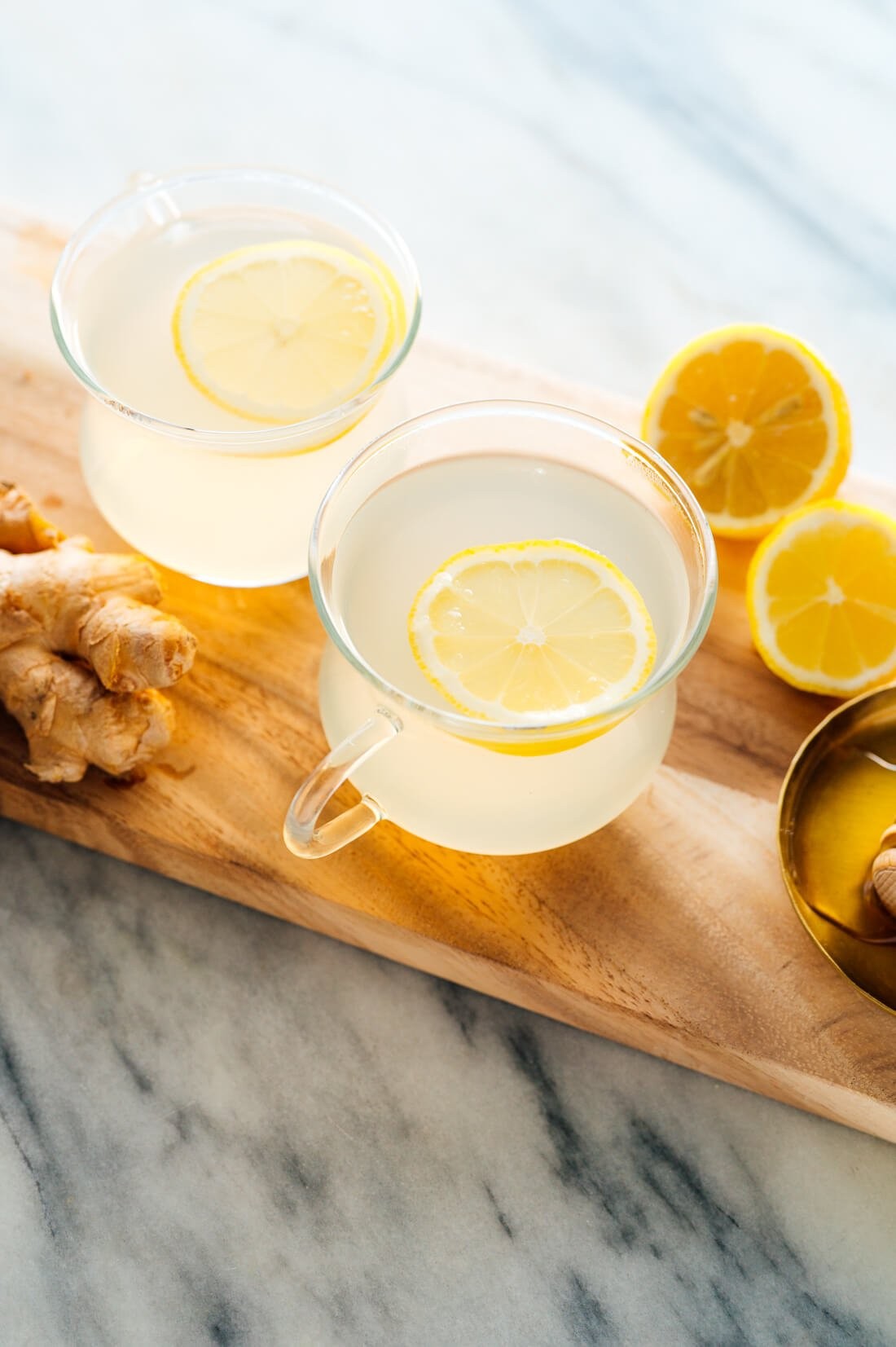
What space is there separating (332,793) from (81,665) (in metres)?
0.34

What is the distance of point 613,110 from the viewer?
6.71 feet

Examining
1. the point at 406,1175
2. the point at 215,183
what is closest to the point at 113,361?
the point at 215,183

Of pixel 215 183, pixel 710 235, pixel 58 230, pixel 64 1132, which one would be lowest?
pixel 64 1132

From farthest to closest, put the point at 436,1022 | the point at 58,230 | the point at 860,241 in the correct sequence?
the point at 860,241 < the point at 58,230 < the point at 436,1022

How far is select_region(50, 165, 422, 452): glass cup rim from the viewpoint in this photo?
1.22 m

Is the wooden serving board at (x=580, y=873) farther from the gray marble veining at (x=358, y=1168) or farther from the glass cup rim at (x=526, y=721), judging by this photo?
the glass cup rim at (x=526, y=721)

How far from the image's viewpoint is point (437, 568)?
1199 mm

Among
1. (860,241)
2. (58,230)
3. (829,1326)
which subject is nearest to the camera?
(829,1326)

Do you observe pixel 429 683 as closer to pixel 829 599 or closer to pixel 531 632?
pixel 531 632

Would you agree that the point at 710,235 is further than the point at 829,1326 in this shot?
Yes

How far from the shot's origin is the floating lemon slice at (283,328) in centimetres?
130

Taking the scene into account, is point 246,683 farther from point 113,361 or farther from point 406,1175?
point 406,1175

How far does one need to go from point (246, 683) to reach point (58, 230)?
0.66 metres

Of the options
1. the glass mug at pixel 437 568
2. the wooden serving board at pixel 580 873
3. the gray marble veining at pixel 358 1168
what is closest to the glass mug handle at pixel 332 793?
the glass mug at pixel 437 568
